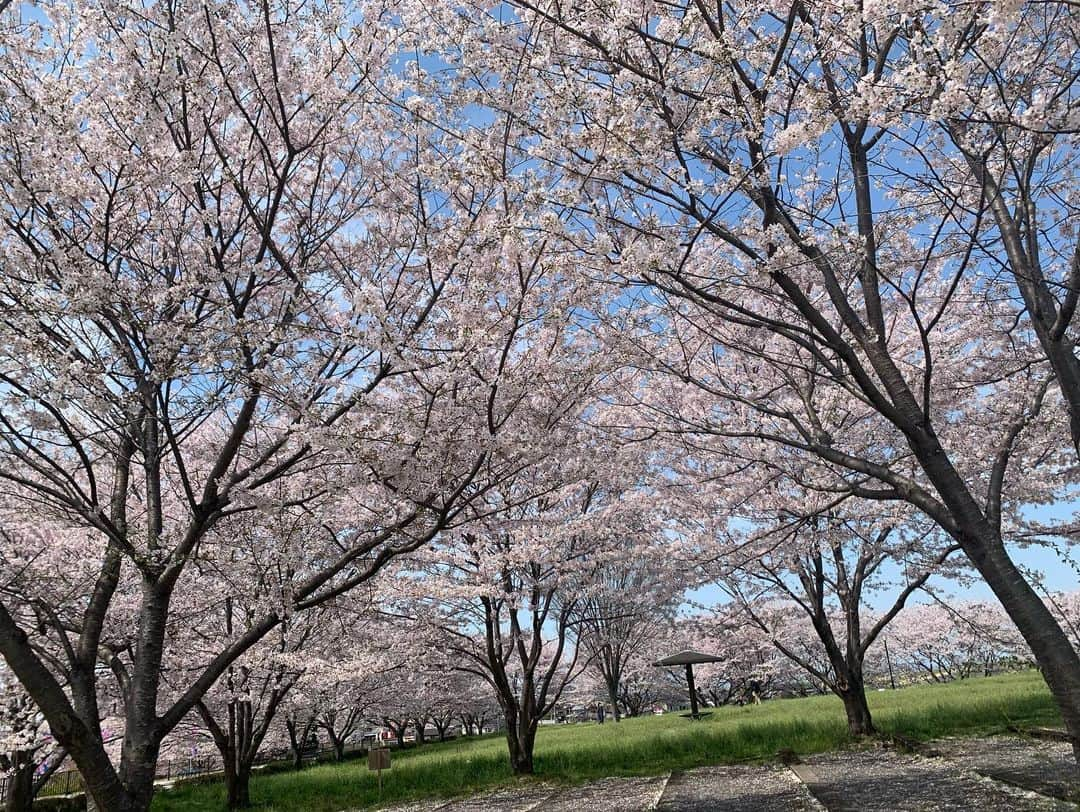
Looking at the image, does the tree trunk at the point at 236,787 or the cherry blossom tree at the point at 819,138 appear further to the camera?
the tree trunk at the point at 236,787

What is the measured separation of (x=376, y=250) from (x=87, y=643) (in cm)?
404

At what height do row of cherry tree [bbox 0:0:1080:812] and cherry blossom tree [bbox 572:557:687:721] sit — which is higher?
row of cherry tree [bbox 0:0:1080:812]

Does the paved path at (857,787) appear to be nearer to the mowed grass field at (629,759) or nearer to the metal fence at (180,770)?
the mowed grass field at (629,759)

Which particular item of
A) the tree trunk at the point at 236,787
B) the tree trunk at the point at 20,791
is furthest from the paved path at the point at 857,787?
the tree trunk at the point at 20,791

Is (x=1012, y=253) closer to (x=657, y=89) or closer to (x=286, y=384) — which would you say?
(x=657, y=89)

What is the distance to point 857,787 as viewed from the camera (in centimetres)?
757

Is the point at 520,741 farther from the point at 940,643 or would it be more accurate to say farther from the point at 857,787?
the point at 940,643

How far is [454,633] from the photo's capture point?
12.6 meters

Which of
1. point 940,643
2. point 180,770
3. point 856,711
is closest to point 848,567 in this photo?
point 856,711

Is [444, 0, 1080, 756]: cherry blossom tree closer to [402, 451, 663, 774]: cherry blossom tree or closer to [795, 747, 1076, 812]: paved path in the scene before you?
[795, 747, 1076, 812]: paved path

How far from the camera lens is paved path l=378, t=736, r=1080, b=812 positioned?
6324mm

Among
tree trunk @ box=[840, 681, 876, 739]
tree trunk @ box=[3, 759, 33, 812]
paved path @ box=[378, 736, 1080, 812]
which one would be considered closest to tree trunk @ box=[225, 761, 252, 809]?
tree trunk @ box=[3, 759, 33, 812]

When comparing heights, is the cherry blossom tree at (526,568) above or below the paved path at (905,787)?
above

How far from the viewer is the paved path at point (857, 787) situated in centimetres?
632
